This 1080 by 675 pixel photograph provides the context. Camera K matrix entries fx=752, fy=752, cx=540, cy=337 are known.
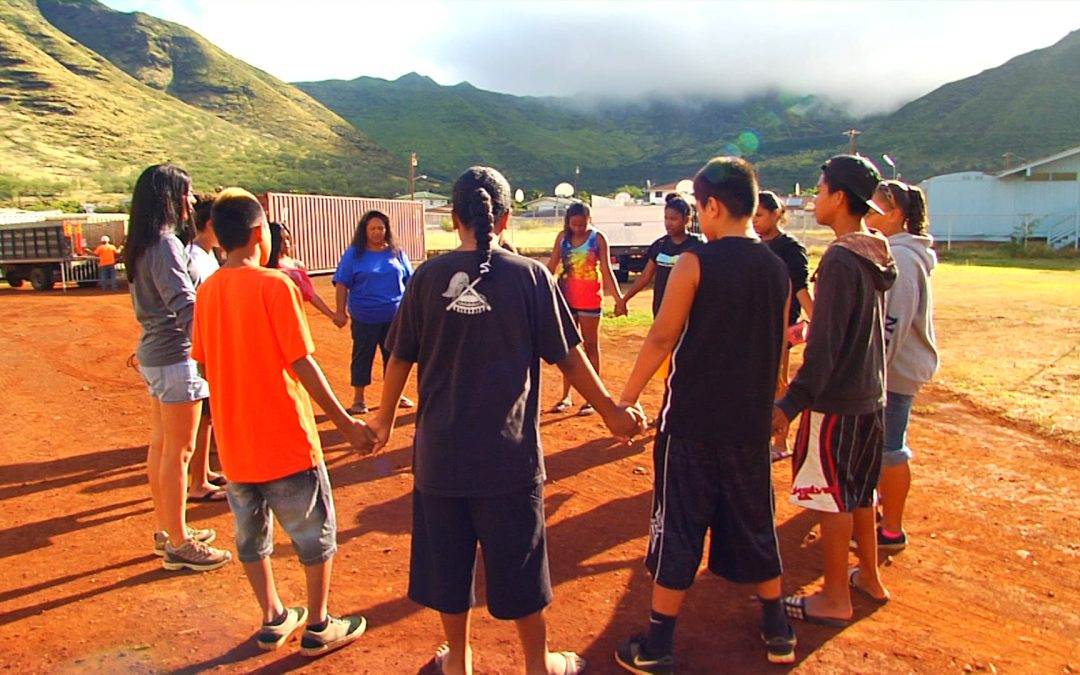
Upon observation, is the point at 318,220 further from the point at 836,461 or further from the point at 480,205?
the point at 836,461

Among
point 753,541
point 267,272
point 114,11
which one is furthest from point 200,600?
point 114,11

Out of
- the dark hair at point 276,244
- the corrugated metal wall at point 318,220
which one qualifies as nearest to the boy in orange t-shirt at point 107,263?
the corrugated metal wall at point 318,220

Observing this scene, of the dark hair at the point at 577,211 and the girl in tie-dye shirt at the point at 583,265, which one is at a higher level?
the dark hair at the point at 577,211

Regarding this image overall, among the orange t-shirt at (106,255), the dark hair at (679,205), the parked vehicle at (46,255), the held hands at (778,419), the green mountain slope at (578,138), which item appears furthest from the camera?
the green mountain slope at (578,138)

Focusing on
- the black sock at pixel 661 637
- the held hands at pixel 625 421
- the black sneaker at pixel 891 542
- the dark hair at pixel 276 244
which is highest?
the dark hair at pixel 276 244

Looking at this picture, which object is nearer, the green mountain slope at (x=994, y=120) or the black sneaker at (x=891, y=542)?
the black sneaker at (x=891, y=542)

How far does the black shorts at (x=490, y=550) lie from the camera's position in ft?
9.09

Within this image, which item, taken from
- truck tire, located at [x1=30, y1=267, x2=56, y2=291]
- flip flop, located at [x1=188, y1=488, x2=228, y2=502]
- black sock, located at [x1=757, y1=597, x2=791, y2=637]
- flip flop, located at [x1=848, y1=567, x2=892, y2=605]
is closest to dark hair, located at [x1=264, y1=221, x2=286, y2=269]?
flip flop, located at [x1=188, y1=488, x2=228, y2=502]

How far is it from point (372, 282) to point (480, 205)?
4489 millimetres

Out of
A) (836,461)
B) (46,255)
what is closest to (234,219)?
(836,461)

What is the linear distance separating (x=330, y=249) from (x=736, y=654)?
23.9m

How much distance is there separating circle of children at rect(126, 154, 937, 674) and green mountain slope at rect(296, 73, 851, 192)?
99944 millimetres

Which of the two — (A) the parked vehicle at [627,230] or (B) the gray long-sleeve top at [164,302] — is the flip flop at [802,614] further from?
(A) the parked vehicle at [627,230]

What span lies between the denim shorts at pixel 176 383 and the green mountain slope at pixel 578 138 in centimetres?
10019
